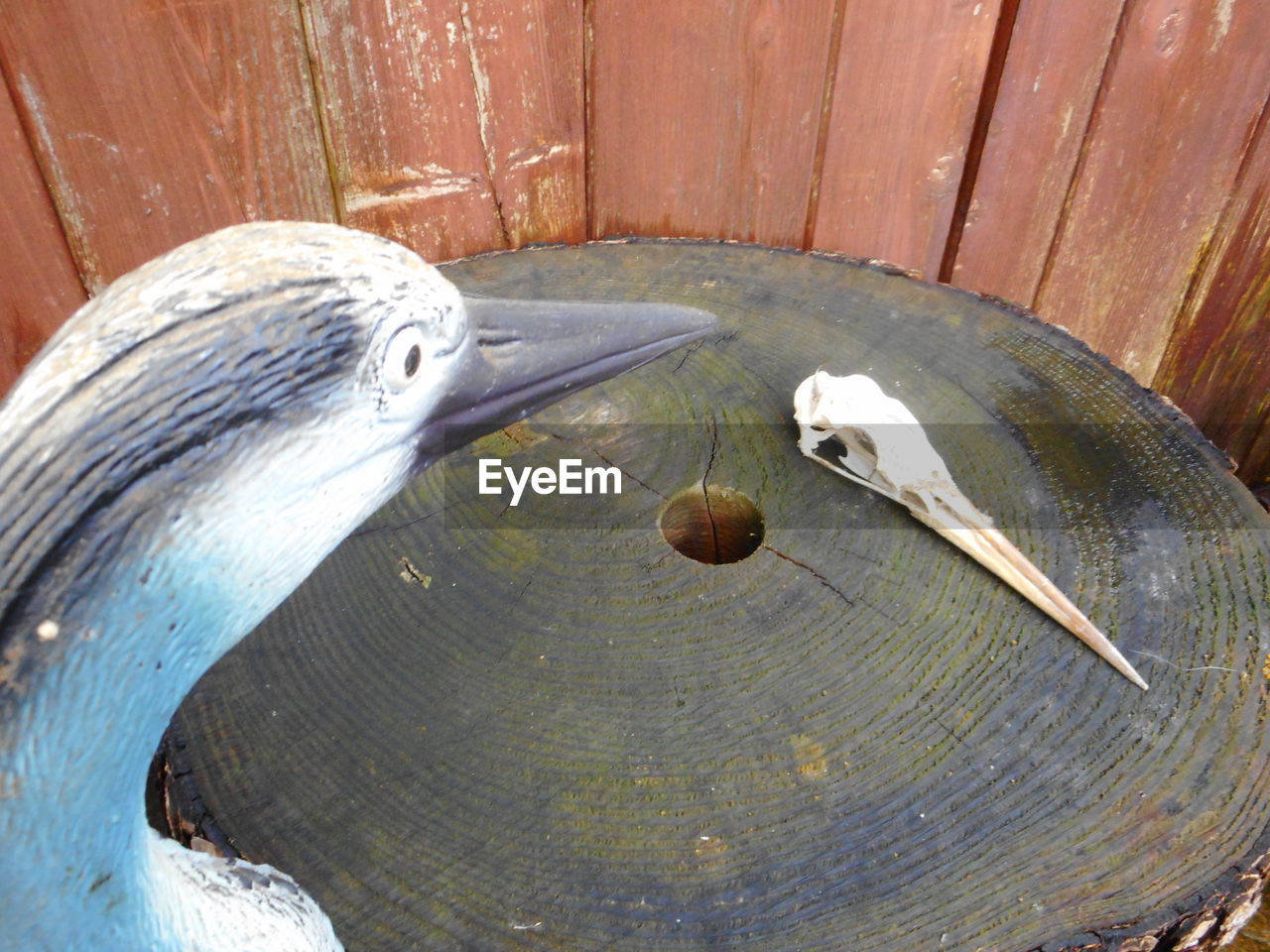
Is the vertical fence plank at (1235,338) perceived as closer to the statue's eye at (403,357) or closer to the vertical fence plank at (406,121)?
the vertical fence plank at (406,121)

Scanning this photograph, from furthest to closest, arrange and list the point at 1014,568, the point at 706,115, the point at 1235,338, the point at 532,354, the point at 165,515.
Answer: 1. the point at 1235,338
2. the point at 706,115
3. the point at 1014,568
4. the point at 532,354
5. the point at 165,515

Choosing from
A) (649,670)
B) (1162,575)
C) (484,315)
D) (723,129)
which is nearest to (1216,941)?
(1162,575)

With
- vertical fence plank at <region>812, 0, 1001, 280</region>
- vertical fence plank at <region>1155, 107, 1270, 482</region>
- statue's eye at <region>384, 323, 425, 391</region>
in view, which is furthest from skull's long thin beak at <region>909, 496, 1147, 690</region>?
vertical fence plank at <region>1155, 107, 1270, 482</region>

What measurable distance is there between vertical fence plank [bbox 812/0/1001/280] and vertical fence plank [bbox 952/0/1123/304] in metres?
0.05

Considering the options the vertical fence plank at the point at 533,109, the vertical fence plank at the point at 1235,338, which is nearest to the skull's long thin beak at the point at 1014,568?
the vertical fence plank at the point at 533,109

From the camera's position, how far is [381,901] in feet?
2.79

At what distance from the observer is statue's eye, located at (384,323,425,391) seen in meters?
0.74

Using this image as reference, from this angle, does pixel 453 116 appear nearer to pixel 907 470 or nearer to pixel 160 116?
pixel 160 116

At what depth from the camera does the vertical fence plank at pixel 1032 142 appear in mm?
1690

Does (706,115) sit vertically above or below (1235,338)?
above

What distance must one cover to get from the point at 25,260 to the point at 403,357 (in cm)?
114

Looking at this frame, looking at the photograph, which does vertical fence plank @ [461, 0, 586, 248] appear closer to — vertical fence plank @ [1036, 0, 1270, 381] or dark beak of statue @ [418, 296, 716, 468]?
dark beak of statue @ [418, 296, 716, 468]
